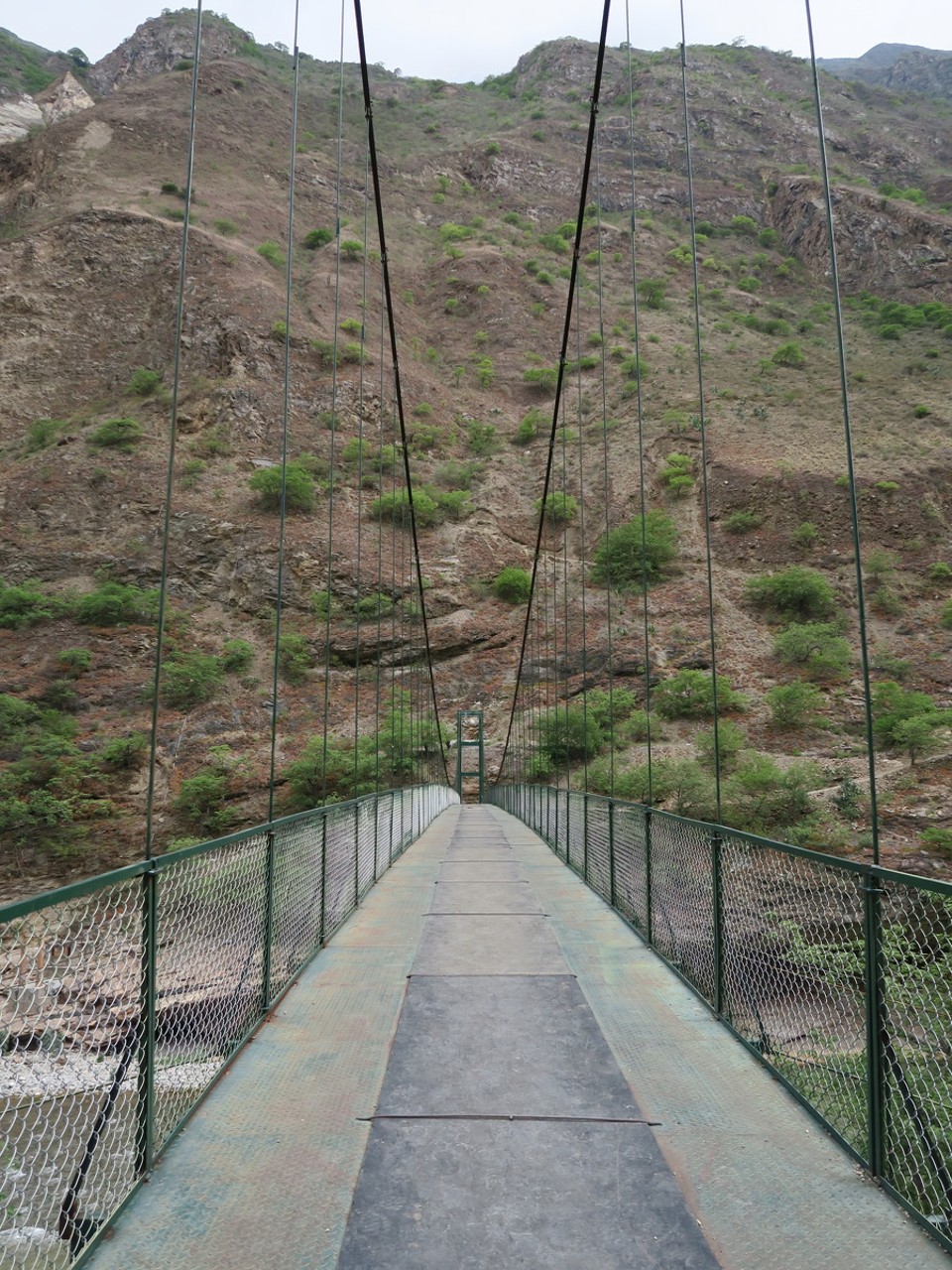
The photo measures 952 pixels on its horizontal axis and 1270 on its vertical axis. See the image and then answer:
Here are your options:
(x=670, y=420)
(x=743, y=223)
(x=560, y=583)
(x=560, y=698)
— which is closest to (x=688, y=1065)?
(x=560, y=698)

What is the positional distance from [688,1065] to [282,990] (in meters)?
1.92

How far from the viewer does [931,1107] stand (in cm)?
196

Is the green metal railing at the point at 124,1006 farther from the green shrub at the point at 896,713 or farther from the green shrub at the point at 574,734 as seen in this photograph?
the green shrub at the point at 574,734

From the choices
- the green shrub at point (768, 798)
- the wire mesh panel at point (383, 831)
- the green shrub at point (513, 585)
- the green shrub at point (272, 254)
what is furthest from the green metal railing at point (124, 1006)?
the green shrub at point (272, 254)

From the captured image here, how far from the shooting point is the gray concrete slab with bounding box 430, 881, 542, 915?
18.4ft

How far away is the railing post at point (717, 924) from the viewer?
3297 millimetres

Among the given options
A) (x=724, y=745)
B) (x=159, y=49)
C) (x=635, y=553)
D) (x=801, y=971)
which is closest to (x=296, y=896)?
(x=801, y=971)

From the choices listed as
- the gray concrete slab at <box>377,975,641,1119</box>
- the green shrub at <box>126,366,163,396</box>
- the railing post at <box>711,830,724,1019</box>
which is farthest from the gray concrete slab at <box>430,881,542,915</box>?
the green shrub at <box>126,366,163,396</box>

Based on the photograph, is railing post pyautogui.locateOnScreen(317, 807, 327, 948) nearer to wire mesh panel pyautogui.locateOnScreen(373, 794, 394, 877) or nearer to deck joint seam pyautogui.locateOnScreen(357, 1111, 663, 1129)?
deck joint seam pyautogui.locateOnScreen(357, 1111, 663, 1129)

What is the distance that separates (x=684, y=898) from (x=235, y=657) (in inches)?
886

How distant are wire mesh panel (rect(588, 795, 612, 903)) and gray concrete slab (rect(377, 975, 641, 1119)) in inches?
94.3

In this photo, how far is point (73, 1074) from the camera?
6.45 feet

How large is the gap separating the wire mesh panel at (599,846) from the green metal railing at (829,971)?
38.8 inches

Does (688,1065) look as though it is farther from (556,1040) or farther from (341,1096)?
(341,1096)
